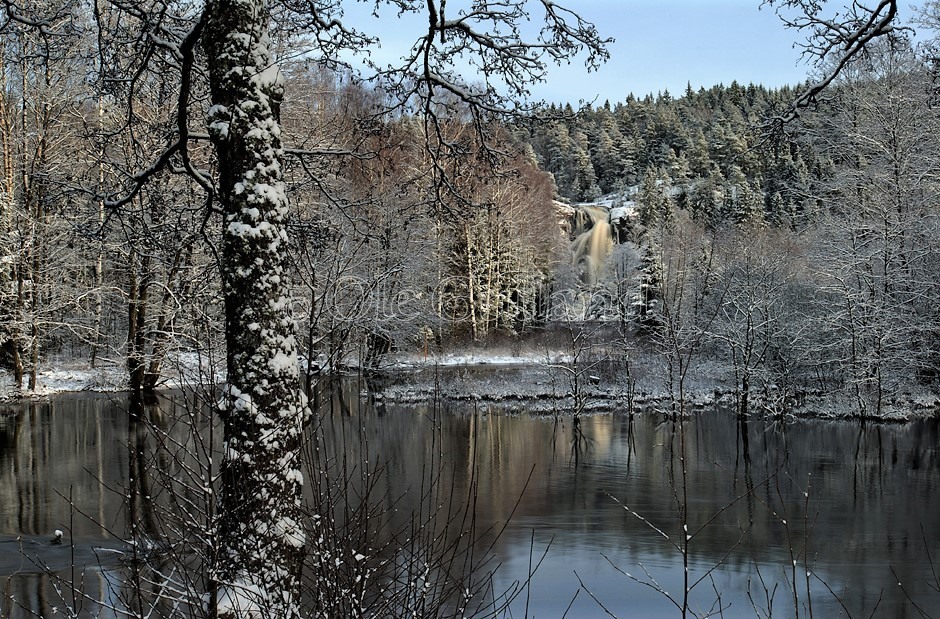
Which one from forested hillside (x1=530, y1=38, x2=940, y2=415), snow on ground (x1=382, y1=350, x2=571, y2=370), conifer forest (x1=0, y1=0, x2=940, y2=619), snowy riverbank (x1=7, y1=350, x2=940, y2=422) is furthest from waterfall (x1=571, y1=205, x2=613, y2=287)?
snowy riverbank (x1=7, y1=350, x2=940, y2=422)

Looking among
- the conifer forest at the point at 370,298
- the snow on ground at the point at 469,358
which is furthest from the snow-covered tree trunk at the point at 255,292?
the snow on ground at the point at 469,358

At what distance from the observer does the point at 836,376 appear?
2097 centimetres

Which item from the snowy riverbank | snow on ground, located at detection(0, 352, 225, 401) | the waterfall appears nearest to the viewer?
the snowy riverbank

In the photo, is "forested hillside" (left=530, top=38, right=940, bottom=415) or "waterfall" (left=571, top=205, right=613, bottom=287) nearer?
"forested hillside" (left=530, top=38, right=940, bottom=415)

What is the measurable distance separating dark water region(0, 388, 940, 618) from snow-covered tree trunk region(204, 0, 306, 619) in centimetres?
57

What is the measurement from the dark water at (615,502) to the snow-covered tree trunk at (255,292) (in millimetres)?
567

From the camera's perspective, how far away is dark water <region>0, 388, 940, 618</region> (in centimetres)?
755

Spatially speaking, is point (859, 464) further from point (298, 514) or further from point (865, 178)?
point (298, 514)

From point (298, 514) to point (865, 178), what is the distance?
20992 mm

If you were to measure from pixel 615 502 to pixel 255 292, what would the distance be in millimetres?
8950

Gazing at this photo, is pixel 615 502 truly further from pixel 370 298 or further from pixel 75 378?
pixel 75 378

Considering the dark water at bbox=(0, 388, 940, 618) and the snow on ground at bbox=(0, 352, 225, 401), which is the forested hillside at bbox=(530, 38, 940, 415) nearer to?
the dark water at bbox=(0, 388, 940, 618)

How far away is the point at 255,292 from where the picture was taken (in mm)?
3746

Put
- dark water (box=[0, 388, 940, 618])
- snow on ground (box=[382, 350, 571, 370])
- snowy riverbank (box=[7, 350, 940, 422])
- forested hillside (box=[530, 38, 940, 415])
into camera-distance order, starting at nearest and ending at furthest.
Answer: dark water (box=[0, 388, 940, 618]) < snowy riverbank (box=[7, 350, 940, 422]) < forested hillside (box=[530, 38, 940, 415]) < snow on ground (box=[382, 350, 571, 370])
